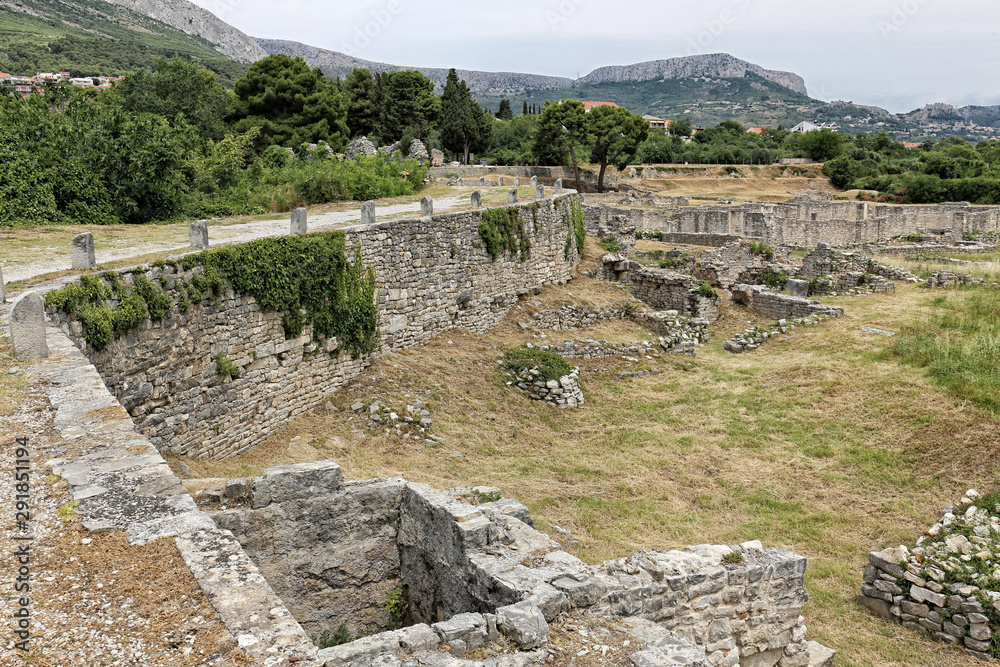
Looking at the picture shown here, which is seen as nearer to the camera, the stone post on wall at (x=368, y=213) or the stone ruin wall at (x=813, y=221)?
the stone post on wall at (x=368, y=213)

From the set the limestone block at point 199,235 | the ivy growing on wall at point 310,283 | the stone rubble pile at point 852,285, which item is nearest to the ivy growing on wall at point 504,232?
the ivy growing on wall at point 310,283

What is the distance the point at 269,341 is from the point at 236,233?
130 inches

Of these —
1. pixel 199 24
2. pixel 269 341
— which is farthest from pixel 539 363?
pixel 199 24

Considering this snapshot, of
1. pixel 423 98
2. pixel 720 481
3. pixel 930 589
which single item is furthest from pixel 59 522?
pixel 423 98

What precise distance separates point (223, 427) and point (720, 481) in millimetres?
7695

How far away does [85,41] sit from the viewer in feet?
311

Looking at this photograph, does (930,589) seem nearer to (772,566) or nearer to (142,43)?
(772,566)

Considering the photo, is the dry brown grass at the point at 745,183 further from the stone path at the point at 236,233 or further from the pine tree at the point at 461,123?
the stone path at the point at 236,233

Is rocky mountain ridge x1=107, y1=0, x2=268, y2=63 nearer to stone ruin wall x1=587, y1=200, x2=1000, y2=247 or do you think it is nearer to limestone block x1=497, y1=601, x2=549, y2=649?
stone ruin wall x1=587, y1=200, x2=1000, y2=247

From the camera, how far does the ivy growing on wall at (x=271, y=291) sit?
7871 mm

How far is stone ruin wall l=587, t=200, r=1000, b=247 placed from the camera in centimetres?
3853

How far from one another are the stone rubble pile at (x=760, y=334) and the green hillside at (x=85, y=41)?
7007cm

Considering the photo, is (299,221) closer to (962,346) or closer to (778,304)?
(962,346)

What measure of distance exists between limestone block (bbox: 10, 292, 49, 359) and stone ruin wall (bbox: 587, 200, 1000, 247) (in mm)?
29987
